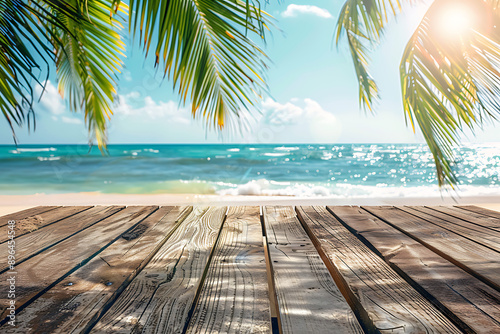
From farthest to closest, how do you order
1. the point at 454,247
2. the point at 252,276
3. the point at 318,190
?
the point at 318,190 → the point at 454,247 → the point at 252,276

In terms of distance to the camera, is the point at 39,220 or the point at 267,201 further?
the point at 267,201

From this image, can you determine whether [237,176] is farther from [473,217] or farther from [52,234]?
[52,234]

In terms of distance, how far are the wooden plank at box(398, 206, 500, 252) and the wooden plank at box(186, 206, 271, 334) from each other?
0.88 metres

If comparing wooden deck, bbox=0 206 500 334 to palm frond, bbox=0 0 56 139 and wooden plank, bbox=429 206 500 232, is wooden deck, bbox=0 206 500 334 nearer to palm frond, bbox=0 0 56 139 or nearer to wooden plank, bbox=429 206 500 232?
wooden plank, bbox=429 206 500 232

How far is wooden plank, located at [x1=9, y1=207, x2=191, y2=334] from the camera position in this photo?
2.31ft

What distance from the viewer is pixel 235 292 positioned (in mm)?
837

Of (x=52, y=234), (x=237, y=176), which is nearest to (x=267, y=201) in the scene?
(x=52, y=234)

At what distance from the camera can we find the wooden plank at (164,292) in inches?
27.4

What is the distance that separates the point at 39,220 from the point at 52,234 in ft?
1.12

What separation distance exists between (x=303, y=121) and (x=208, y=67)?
26029 millimetres

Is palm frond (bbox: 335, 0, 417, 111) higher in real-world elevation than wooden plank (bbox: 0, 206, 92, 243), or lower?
higher

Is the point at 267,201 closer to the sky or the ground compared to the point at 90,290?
closer to the ground

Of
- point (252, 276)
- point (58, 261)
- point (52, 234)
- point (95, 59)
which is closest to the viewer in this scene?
point (252, 276)

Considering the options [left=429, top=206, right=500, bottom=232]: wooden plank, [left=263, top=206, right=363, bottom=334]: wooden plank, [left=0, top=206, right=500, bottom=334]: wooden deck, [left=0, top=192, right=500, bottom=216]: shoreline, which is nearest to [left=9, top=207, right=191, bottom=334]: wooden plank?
[left=0, top=206, right=500, bottom=334]: wooden deck
